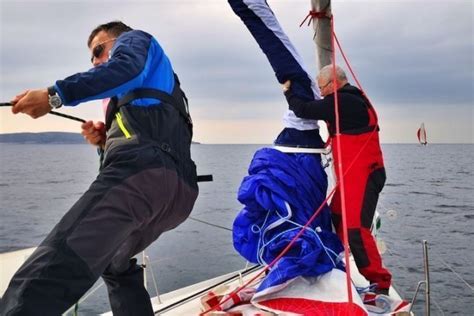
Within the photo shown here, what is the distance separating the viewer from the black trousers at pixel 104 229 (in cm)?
171

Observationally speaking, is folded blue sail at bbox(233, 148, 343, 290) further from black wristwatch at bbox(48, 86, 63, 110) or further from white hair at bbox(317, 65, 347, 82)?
black wristwatch at bbox(48, 86, 63, 110)

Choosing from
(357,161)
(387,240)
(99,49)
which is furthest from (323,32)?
(387,240)

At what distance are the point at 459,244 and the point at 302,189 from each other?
13.2 meters

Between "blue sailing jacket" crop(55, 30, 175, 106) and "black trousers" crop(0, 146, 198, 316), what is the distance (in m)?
0.25

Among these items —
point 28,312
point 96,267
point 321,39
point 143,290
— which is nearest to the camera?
point 28,312

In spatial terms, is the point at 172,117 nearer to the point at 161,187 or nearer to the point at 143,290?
the point at 161,187

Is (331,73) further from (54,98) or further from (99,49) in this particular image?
(54,98)

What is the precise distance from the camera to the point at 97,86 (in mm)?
1878

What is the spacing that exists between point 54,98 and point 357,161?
2.28m

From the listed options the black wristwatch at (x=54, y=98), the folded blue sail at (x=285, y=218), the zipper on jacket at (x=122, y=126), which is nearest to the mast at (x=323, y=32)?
the folded blue sail at (x=285, y=218)

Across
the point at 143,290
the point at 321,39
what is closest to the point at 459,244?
the point at 321,39

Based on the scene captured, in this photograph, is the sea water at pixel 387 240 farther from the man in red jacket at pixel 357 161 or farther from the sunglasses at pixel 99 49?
the sunglasses at pixel 99 49

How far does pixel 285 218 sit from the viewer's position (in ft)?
11.0

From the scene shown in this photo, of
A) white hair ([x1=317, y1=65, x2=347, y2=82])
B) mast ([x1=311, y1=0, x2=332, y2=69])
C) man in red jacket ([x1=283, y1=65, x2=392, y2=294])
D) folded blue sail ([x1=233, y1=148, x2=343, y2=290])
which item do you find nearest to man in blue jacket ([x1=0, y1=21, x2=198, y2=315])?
folded blue sail ([x1=233, y1=148, x2=343, y2=290])
